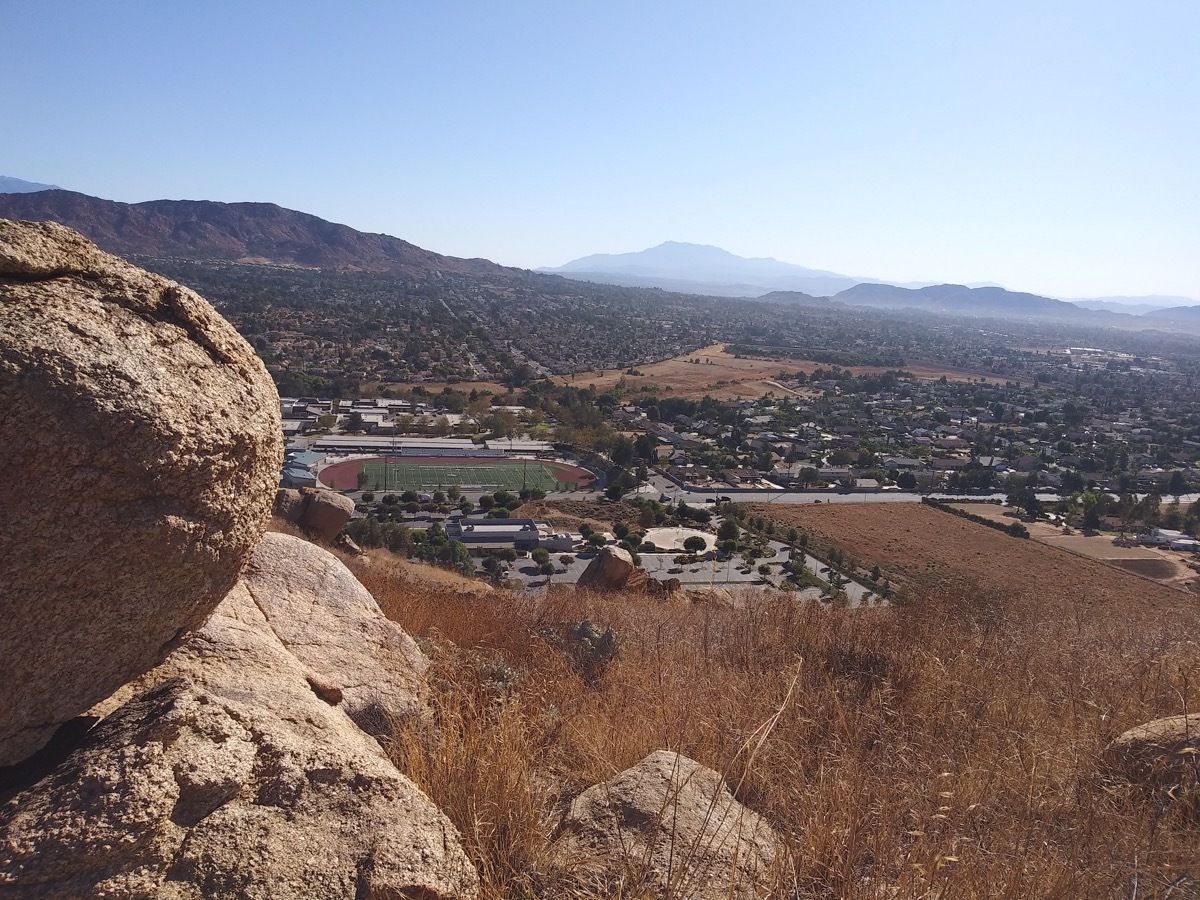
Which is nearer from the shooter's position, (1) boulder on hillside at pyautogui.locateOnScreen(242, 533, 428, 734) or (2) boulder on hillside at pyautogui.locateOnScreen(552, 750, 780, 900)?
(2) boulder on hillside at pyautogui.locateOnScreen(552, 750, 780, 900)

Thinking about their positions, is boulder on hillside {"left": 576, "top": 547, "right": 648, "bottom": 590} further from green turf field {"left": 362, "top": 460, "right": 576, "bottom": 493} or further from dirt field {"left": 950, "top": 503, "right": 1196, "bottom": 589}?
green turf field {"left": 362, "top": 460, "right": 576, "bottom": 493}

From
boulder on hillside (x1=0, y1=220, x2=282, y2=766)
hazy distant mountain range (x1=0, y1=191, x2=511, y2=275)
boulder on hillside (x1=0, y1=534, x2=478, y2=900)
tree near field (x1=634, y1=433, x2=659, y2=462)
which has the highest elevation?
hazy distant mountain range (x1=0, y1=191, x2=511, y2=275)

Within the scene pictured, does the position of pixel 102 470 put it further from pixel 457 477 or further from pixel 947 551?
pixel 457 477

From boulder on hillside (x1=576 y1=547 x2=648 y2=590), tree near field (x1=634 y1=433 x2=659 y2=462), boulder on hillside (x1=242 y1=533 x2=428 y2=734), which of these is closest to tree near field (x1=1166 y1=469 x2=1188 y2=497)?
tree near field (x1=634 y1=433 x2=659 y2=462)

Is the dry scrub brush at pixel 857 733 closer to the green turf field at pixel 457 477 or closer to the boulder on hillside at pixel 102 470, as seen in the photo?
the boulder on hillside at pixel 102 470

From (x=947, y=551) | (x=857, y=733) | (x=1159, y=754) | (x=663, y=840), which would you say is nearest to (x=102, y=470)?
(x=663, y=840)

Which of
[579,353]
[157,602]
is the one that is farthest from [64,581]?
[579,353]
